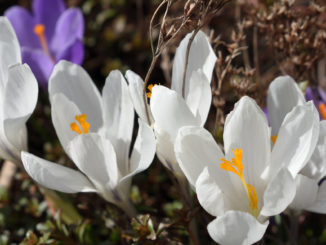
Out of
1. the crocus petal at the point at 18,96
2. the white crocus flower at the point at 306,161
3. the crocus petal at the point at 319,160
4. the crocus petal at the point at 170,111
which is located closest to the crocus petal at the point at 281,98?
the white crocus flower at the point at 306,161

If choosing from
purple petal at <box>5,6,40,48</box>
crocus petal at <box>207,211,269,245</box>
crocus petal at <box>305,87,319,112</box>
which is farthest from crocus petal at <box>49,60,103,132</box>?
purple petal at <box>5,6,40,48</box>

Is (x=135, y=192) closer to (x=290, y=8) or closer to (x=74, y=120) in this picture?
(x=74, y=120)

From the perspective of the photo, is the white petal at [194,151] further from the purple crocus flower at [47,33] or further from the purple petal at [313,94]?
the purple crocus flower at [47,33]

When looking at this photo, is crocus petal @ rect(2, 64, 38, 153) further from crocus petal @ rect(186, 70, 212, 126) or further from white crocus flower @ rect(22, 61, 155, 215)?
crocus petal @ rect(186, 70, 212, 126)

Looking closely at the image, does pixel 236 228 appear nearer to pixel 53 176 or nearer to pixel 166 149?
pixel 166 149

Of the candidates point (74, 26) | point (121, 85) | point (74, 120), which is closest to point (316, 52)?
point (121, 85)

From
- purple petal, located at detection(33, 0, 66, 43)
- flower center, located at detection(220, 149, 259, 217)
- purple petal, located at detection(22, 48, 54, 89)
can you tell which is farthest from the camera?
purple petal, located at detection(33, 0, 66, 43)

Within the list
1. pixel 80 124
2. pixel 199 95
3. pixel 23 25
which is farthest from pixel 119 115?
pixel 23 25
